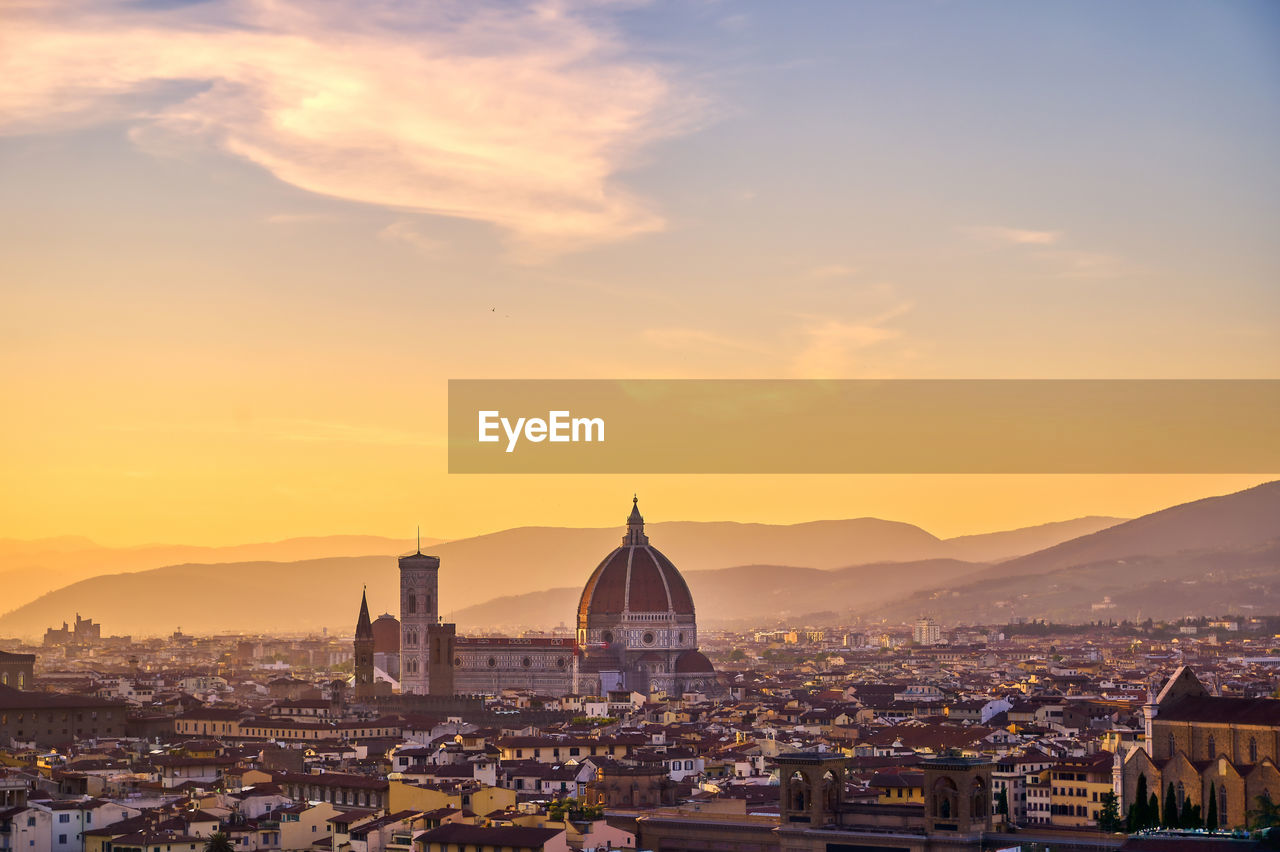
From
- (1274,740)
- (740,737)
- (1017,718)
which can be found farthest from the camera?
(1017,718)

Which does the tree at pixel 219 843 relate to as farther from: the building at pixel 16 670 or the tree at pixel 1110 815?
the building at pixel 16 670

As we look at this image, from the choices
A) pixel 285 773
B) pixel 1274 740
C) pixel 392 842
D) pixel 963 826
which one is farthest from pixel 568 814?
pixel 1274 740

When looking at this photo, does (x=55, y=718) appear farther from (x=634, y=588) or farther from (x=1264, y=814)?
(x=1264, y=814)

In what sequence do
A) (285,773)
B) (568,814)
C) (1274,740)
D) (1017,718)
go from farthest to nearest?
(1017,718) < (285,773) < (1274,740) < (568,814)

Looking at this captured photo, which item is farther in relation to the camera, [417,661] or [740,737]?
[417,661]

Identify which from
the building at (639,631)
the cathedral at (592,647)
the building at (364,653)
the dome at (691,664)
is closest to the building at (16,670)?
the building at (364,653)

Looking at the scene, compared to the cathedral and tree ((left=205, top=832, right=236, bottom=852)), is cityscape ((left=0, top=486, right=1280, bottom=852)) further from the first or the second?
the cathedral

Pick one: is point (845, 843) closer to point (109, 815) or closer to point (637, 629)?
A: point (109, 815)

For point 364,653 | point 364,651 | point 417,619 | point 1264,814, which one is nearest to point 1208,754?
point 1264,814

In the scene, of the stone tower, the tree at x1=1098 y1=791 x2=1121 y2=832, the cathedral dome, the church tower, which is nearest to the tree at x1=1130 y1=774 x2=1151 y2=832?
the tree at x1=1098 y1=791 x2=1121 y2=832
